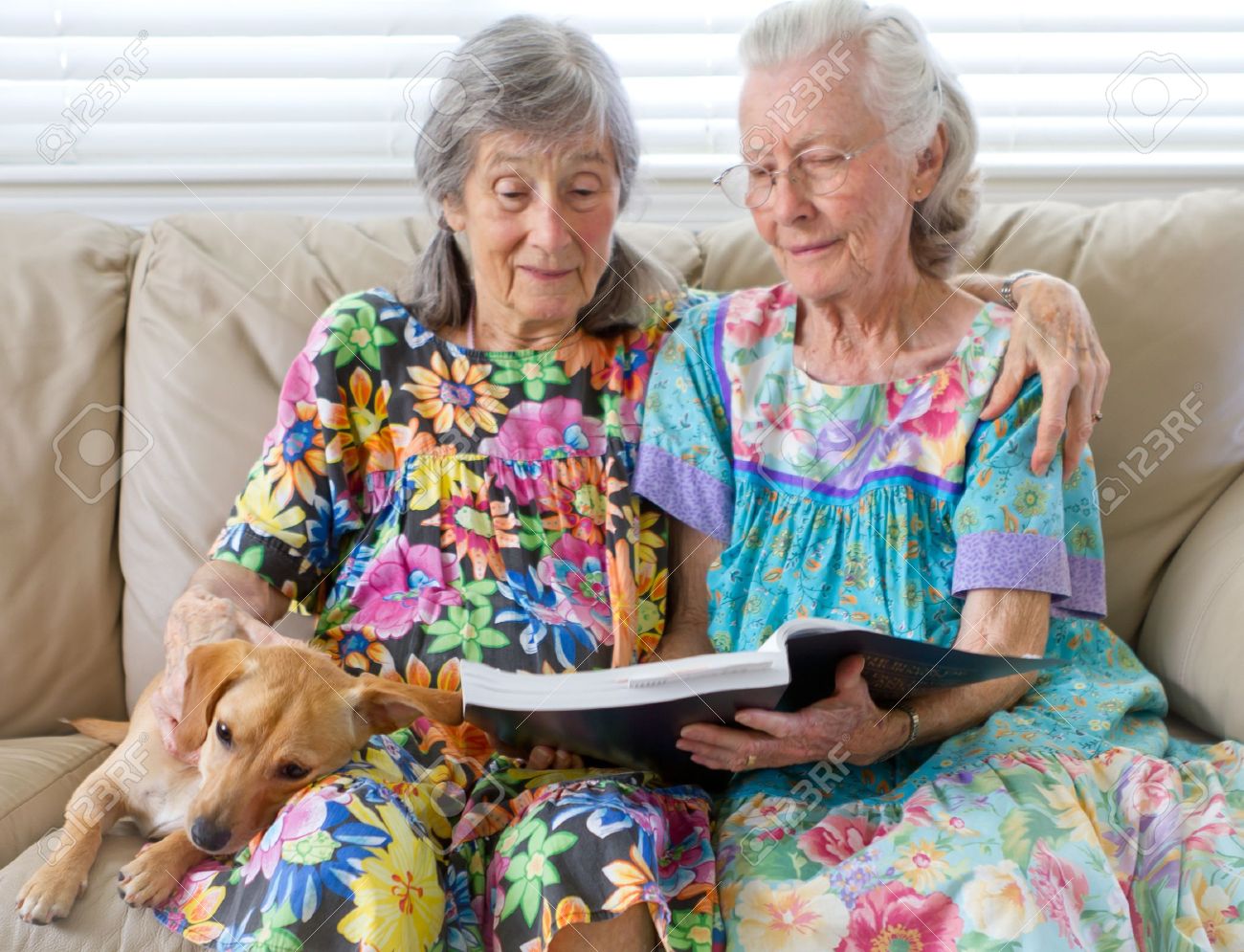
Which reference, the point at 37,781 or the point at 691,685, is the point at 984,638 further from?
the point at 37,781

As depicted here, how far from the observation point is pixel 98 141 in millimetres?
2172

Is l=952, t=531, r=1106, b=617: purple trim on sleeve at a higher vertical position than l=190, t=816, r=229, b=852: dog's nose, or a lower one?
higher

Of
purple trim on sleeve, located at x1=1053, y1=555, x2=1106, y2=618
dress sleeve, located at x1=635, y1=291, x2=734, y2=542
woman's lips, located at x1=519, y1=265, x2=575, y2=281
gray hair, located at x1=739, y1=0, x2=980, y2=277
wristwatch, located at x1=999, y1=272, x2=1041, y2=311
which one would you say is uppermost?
gray hair, located at x1=739, y1=0, x2=980, y2=277

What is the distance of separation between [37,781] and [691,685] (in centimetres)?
93

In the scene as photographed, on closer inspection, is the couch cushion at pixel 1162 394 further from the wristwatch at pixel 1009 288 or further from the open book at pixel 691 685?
the open book at pixel 691 685

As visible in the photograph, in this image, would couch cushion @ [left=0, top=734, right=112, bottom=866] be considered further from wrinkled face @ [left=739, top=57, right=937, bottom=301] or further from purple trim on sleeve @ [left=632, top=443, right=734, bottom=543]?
wrinkled face @ [left=739, top=57, right=937, bottom=301]

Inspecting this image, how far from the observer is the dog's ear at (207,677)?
130cm

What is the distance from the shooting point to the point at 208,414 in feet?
5.86

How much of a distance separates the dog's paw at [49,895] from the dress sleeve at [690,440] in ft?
2.55

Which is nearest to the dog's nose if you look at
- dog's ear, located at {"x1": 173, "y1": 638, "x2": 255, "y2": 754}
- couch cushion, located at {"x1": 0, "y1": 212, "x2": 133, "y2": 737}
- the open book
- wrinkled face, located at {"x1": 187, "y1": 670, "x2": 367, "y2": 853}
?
wrinkled face, located at {"x1": 187, "y1": 670, "x2": 367, "y2": 853}

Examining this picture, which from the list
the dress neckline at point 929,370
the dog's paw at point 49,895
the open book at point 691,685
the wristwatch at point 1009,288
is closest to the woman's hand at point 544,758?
the open book at point 691,685

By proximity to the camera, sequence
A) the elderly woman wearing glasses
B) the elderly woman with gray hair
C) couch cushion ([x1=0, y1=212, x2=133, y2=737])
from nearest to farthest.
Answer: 1. the elderly woman wearing glasses
2. the elderly woman with gray hair
3. couch cushion ([x1=0, y1=212, x2=133, y2=737])

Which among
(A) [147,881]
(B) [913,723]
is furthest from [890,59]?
(A) [147,881]

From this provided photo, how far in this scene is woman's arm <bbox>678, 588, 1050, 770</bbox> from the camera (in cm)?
123
